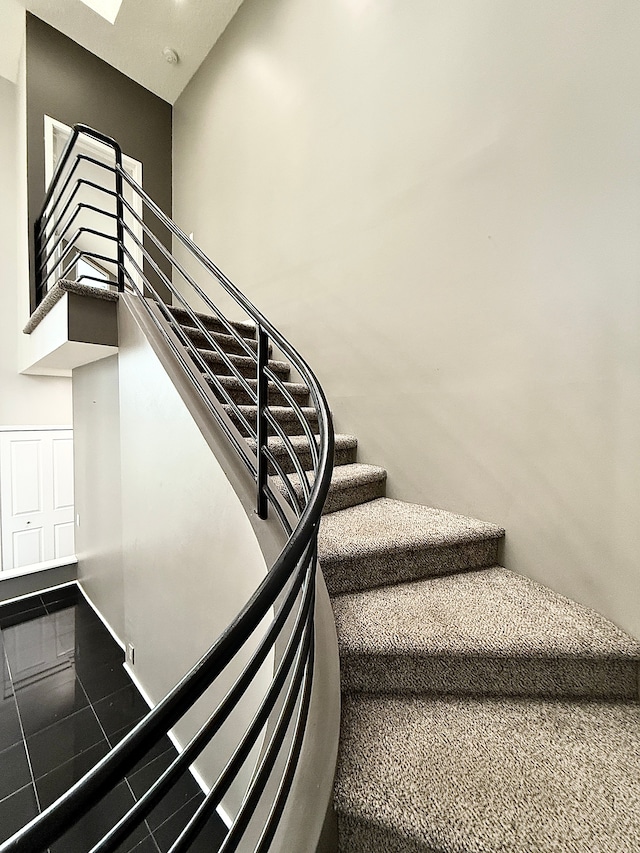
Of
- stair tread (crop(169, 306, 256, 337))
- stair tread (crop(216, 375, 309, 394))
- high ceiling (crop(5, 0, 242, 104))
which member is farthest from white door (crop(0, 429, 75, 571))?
high ceiling (crop(5, 0, 242, 104))

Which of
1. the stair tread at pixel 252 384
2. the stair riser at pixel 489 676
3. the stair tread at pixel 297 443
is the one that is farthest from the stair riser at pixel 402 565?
the stair tread at pixel 252 384

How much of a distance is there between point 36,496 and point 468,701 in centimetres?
410

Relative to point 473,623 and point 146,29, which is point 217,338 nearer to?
point 473,623

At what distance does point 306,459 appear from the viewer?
1.95 meters

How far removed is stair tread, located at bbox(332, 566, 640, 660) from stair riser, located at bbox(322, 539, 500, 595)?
36 mm

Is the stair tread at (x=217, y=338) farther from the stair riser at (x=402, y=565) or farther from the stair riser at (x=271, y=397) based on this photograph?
the stair riser at (x=402, y=565)

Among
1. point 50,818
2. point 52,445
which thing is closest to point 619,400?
point 50,818

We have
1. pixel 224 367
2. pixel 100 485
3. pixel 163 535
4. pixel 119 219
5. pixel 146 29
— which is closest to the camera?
pixel 163 535

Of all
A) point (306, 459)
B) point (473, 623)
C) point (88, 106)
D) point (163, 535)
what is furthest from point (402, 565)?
point (88, 106)

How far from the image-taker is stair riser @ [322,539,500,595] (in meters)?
1.38

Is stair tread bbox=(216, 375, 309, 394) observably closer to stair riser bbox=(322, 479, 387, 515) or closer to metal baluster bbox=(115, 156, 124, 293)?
stair riser bbox=(322, 479, 387, 515)

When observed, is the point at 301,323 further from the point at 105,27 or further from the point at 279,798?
the point at 105,27

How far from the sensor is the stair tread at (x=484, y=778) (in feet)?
2.53

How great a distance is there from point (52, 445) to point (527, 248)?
4.28 metres
